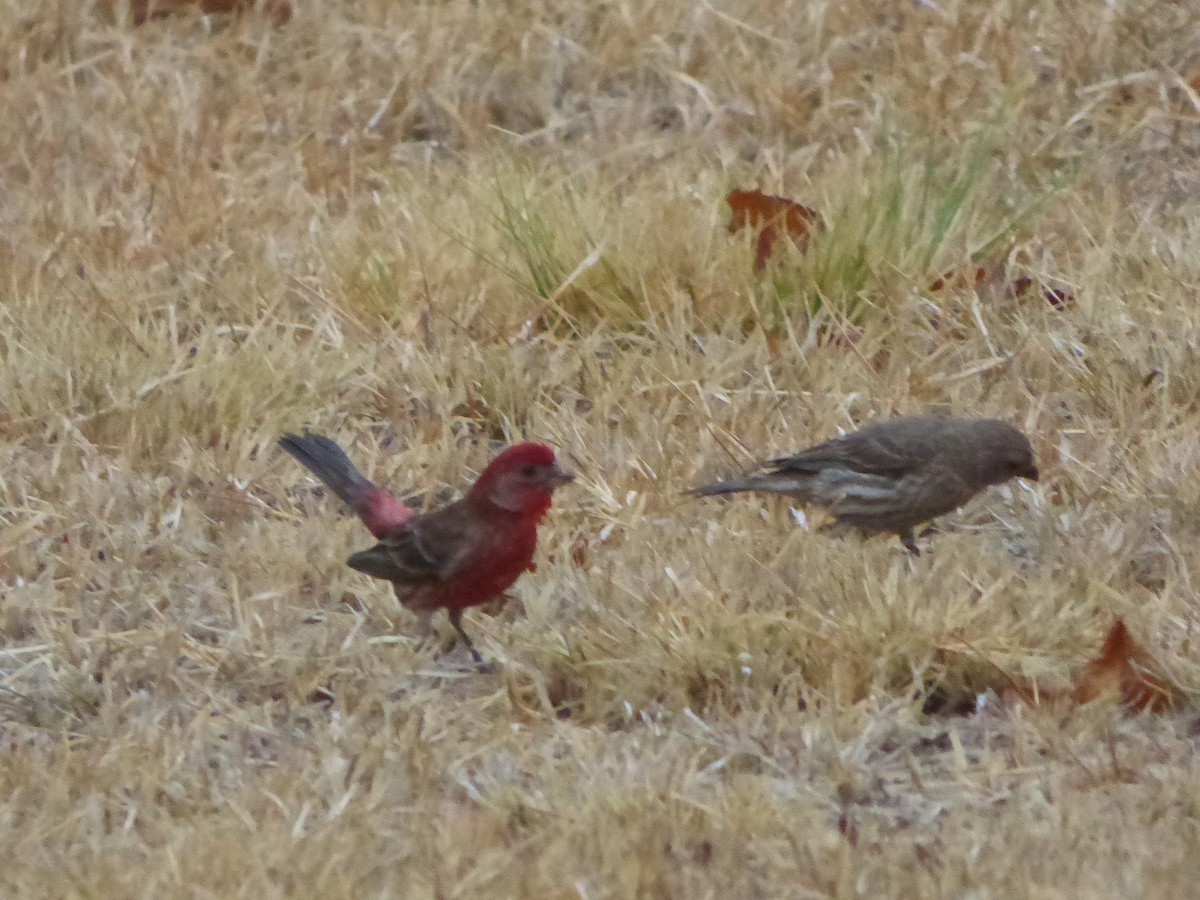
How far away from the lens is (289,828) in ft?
12.6

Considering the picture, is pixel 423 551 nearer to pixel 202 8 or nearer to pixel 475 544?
pixel 475 544

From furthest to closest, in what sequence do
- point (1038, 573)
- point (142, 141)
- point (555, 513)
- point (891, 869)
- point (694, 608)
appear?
point (142, 141)
point (555, 513)
point (1038, 573)
point (694, 608)
point (891, 869)

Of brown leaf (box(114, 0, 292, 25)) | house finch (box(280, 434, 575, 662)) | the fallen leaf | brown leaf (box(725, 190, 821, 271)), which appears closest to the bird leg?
house finch (box(280, 434, 575, 662))

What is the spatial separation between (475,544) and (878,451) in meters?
1.13

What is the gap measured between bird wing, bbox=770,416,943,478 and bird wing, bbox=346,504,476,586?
0.87 metres

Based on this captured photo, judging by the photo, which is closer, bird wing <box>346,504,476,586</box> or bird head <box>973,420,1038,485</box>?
bird wing <box>346,504,476,586</box>

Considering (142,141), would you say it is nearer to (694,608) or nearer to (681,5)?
(681,5)

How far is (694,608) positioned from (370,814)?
97cm

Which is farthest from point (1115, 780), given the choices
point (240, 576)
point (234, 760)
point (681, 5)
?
point (681, 5)

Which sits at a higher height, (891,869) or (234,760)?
(891,869)

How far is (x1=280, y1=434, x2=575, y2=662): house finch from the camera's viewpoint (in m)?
4.71

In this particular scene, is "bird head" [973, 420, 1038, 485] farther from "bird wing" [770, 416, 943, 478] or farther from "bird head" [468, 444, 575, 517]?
"bird head" [468, 444, 575, 517]

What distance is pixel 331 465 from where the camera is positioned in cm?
527

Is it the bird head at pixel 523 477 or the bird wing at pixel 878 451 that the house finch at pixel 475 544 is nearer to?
the bird head at pixel 523 477
